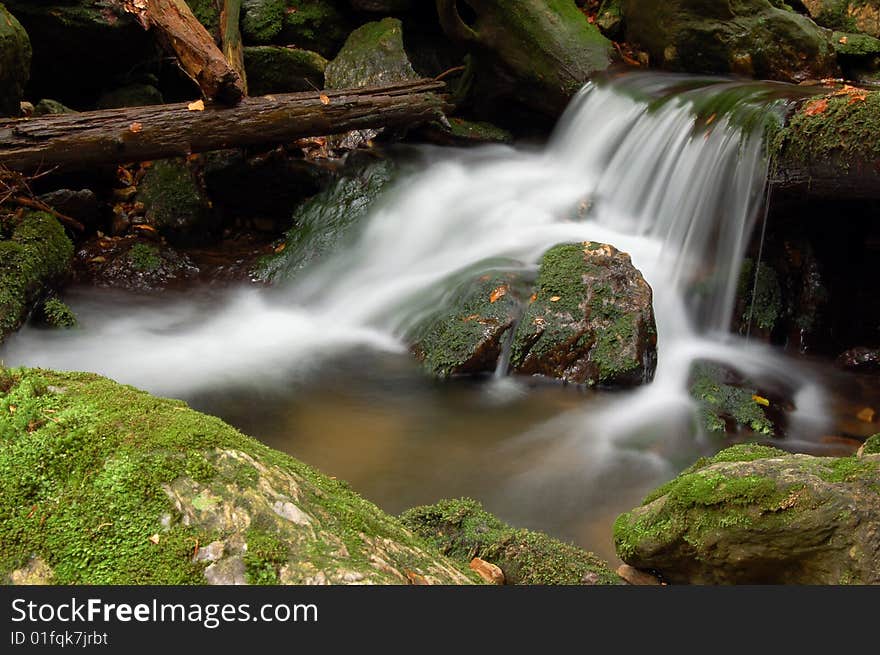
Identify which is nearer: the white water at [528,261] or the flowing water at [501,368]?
the flowing water at [501,368]

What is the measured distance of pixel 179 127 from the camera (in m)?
6.78

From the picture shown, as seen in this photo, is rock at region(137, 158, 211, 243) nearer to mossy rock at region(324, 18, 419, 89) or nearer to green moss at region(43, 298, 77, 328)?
green moss at region(43, 298, 77, 328)

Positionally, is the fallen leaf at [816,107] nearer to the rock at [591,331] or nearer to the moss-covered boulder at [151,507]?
the rock at [591,331]

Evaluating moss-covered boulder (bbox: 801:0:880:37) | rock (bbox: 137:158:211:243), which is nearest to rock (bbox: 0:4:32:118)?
rock (bbox: 137:158:211:243)

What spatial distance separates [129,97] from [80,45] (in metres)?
0.72

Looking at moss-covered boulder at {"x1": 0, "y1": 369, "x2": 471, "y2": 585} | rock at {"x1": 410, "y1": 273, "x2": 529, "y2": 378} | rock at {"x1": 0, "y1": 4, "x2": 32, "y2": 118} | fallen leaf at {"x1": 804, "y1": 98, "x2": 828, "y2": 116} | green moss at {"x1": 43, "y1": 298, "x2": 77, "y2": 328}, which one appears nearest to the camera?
moss-covered boulder at {"x1": 0, "y1": 369, "x2": 471, "y2": 585}

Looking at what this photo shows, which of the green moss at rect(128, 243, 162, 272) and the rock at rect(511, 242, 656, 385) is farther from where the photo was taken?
the green moss at rect(128, 243, 162, 272)

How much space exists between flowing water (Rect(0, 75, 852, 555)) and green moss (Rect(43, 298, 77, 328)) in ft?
0.49

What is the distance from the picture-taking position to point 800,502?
2.51m

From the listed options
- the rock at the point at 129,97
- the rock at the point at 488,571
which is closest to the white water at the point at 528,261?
the rock at the point at 488,571

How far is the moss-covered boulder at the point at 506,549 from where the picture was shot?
287 cm

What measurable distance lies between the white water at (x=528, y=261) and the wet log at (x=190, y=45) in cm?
193

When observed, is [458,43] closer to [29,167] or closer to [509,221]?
[509,221]

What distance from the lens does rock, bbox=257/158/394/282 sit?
7668 mm
